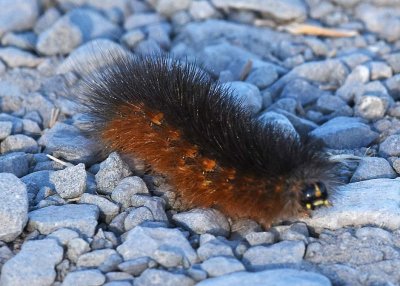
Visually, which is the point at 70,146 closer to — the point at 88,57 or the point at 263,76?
the point at 88,57

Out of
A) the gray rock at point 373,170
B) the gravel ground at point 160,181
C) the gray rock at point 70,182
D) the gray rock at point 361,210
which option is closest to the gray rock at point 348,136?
the gravel ground at point 160,181

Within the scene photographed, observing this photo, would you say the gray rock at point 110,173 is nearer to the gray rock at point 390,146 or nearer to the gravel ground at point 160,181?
the gravel ground at point 160,181

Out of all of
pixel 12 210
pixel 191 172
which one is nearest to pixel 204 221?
pixel 191 172

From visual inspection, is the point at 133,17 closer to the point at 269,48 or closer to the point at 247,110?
the point at 269,48

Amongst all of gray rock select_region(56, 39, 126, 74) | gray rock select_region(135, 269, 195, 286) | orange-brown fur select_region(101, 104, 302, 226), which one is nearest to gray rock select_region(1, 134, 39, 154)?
orange-brown fur select_region(101, 104, 302, 226)

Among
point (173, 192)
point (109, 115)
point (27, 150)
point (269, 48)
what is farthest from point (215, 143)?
point (269, 48)
